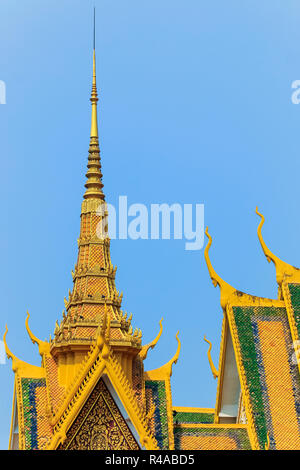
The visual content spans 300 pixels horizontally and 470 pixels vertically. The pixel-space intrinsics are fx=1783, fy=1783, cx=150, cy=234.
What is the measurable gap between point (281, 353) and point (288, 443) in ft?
8.80

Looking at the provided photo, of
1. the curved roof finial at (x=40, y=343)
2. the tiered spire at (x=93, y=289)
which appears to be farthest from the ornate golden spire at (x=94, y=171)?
the curved roof finial at (x=40, y=343)

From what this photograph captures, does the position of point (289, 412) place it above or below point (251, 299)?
below

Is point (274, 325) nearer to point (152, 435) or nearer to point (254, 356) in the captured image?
point (254, 356)

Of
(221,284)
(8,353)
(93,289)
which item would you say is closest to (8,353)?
(8,353)

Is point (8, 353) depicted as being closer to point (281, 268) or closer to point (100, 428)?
point (100, 428)

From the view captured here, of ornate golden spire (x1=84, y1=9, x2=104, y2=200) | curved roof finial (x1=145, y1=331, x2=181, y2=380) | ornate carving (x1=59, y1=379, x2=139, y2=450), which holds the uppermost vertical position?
ornate golden spire (x1=84, y1=9, x2=104, y2=200)

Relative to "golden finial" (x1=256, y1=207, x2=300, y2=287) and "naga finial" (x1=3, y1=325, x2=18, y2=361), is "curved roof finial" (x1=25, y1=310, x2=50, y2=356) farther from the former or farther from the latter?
"golden finial" (x1=256, y1=207, x2=300, y2=287)

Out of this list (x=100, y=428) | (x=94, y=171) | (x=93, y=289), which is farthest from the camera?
(x=94, y=171)

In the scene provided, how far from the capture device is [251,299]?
152 ft

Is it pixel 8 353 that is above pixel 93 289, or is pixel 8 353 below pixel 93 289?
below

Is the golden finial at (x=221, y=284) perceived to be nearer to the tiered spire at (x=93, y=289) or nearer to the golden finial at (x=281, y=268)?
the golden finial at (x=281, y=268)

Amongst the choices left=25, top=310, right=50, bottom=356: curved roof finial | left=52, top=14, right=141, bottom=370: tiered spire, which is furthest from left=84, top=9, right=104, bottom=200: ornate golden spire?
left=25, top=310, right=50, bottom=356: curved roof finial
